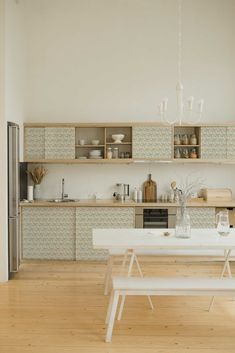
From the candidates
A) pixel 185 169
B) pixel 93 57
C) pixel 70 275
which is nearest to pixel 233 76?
pixel 185 169

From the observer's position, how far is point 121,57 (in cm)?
785

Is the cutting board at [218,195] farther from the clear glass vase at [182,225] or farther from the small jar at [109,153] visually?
the clear glass vase at [182,225]

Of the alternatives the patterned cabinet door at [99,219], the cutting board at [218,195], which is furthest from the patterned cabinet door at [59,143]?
the cutting board at [218,195]

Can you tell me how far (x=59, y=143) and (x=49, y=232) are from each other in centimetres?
130

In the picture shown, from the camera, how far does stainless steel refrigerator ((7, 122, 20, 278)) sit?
20.9 feet

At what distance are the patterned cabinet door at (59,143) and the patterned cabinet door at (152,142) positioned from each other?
91 centimetres

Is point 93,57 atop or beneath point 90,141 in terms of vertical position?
atop

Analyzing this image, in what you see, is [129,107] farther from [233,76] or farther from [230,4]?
[230,4]

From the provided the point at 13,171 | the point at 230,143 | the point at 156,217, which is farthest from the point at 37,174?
the point at 230,143

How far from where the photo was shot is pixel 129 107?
788 centimetres

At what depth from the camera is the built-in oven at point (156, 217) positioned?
24.2ft

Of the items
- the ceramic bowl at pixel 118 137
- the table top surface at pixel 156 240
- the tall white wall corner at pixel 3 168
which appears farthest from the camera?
the ceramic bowl at pixel 118 137

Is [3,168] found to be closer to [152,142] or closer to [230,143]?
[152,142]

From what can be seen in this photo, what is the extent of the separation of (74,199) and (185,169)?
1.78 meters
